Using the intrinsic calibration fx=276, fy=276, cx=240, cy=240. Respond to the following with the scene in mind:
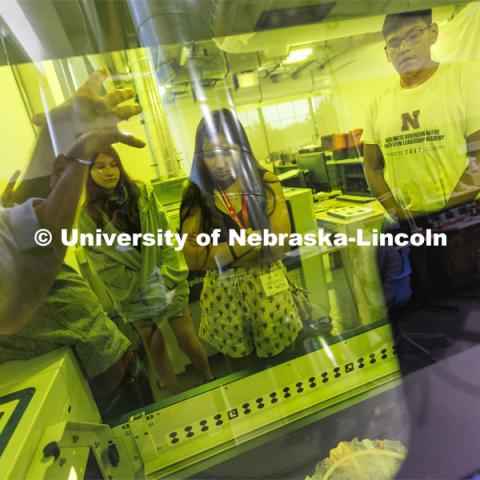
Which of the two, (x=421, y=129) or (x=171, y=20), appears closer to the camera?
(x=171, y=20)

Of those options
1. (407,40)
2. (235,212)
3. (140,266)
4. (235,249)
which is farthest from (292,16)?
(140,266)

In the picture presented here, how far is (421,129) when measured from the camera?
1.00 meters

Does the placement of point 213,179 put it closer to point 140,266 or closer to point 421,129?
point 140,266

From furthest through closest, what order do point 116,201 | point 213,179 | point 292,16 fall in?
point 292,16, point 213,179, point 116,201

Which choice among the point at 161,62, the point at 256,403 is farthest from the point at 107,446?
the point at 161,62

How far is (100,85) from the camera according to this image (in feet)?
2.10

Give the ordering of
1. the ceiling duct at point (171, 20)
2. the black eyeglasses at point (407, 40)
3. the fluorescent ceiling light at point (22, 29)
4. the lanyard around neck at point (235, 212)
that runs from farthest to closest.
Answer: the black eyeglasses at point (407, 40), the lanyard around neck at point (235, 212), the ceiling duct at point (171, 20), the fluorescent ceiling light at point (22, 29)

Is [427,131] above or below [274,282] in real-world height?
above

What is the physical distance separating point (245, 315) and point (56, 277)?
557 millimetres

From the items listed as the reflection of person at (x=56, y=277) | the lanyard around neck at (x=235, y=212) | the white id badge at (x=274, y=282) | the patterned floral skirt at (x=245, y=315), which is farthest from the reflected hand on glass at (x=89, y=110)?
the white id badge at (x=274, y=282)

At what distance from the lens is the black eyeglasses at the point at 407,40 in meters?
0.95

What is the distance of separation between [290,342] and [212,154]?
680 mm

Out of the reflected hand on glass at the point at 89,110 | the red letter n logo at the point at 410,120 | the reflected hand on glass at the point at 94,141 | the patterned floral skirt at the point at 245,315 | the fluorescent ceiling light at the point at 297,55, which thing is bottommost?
the patterned floral skirt at the point at 245,315

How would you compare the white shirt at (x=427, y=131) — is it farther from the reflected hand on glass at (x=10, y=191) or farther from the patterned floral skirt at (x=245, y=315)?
the reflected hand on glass at (x=10, y=191)
